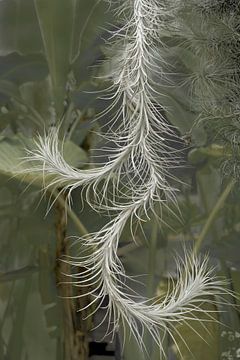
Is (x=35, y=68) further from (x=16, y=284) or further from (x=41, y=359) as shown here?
(x=41, y=359)

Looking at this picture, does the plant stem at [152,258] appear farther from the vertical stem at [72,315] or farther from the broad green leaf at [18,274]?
the broad green leaf at [18,274]

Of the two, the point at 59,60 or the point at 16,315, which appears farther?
the point at 16,315

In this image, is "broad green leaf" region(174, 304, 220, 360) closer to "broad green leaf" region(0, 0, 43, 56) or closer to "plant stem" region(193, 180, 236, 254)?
"plant stem" region(193, 180, 236, 254)

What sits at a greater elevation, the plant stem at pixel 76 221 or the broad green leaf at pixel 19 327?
the plant stem at pixel 76 221

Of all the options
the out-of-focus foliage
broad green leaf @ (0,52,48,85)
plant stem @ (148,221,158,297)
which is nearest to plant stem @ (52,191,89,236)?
the out-of-focus foliage

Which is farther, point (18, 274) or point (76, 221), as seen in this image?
point (18, 274)

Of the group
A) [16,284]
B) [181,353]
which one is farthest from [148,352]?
[16,284]

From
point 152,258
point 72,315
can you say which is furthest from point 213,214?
point 72,315

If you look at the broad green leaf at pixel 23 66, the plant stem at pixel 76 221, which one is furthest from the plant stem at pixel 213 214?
the broad green leaf at pixel 23 66

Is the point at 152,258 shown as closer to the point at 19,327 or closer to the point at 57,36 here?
the point at 19,327

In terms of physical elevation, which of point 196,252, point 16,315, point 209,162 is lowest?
point 16,315

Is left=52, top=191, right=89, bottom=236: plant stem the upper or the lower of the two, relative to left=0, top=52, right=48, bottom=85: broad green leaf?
lower
